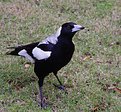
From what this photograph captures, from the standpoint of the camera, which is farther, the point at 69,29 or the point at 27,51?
the point at 27,51

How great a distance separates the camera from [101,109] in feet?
18.1

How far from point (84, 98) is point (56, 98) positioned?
1.28 feet

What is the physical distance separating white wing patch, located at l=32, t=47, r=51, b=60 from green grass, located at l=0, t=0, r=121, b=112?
627 millimetres

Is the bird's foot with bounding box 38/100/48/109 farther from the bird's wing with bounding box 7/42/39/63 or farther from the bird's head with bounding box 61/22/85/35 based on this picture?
the bird's head with bounding box 61/22/85/35

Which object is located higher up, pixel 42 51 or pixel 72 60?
pixel 42 51

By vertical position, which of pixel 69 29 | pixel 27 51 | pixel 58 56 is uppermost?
pixel 69 29

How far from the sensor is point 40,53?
544 centimetres

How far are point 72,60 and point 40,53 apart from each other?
163 centimetres

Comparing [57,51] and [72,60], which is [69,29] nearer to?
[57,51]

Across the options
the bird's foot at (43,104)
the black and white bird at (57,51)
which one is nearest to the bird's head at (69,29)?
the black and white bird at (57,51)

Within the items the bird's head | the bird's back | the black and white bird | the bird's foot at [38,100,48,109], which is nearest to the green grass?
the bird's foot at [38,100,48,109]

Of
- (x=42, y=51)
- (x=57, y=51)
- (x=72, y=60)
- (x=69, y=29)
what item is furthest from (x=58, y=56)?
(x=72, y=60)

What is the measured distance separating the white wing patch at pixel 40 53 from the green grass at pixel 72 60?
2.06 feet

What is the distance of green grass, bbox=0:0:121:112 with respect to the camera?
5.66 m
